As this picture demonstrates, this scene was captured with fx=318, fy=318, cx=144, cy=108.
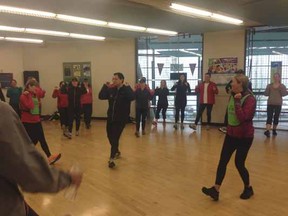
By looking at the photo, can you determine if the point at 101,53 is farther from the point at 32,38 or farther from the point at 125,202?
the point at 125,202

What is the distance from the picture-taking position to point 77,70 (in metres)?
11.4

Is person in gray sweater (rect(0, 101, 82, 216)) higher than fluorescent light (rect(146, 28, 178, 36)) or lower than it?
lower

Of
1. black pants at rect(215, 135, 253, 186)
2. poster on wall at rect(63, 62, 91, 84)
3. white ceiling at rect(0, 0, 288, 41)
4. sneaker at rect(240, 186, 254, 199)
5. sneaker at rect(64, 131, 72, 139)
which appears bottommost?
sneaker at rect(64, 131, 72, 139)

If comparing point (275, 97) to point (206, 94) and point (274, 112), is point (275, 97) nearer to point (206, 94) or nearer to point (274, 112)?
point (274, 112)

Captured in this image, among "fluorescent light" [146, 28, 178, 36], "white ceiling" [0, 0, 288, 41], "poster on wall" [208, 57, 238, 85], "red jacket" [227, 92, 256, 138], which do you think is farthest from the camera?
"poster on wall" [208, 57, 238, 85]

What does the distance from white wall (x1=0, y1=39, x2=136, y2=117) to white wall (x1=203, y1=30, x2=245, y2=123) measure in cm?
259

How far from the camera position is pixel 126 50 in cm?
1080

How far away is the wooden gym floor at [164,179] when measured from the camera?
3.47m

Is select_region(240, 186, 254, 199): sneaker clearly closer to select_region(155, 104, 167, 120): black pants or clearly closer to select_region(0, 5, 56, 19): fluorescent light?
select_region(0, 5, 56, 19): fluorescent light

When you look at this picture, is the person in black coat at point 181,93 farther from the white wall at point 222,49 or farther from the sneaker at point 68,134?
the sneaker at point 68,134

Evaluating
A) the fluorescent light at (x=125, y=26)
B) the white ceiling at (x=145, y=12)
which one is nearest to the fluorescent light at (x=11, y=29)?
the white ceiling at (x=145, y=12)

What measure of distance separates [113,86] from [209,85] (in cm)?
429

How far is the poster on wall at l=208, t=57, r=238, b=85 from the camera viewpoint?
915 centimetres

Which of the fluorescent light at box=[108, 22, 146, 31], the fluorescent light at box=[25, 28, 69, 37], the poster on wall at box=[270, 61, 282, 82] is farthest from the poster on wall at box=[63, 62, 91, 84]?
the poster on wall at box=[270, 61, 282, 82]
